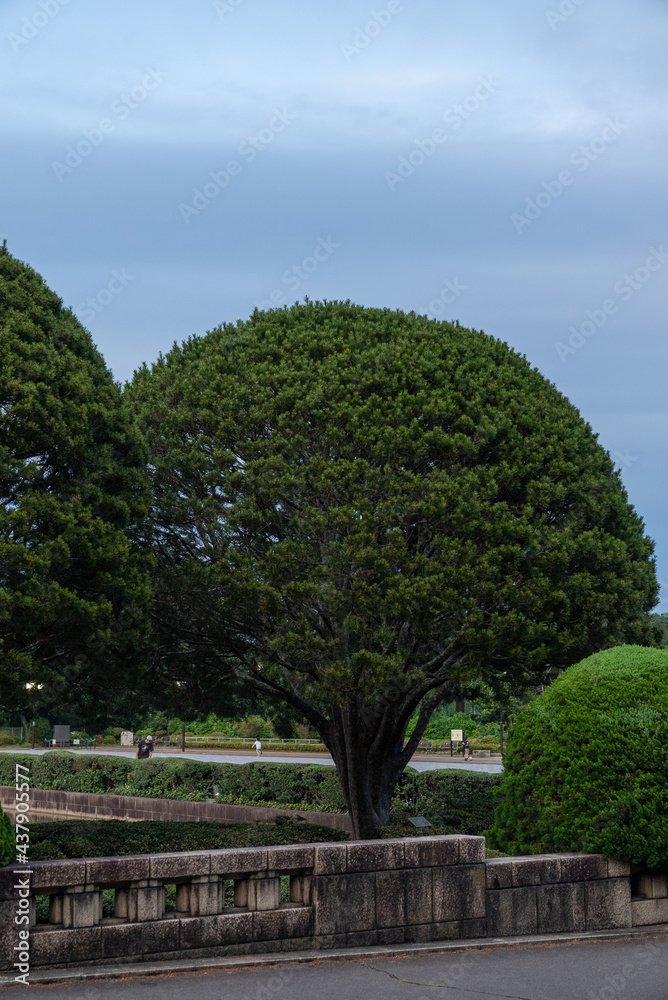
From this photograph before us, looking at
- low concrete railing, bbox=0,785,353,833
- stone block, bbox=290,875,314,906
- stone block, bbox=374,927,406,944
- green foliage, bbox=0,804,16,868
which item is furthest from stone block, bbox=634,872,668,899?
low concrete railing, bbox=0,785,353,833

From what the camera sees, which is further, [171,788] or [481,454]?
[171,788]

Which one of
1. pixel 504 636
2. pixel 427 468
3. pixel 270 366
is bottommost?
pixel 504 636

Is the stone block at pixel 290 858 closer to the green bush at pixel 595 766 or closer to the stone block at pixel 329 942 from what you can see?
the stone block at pixel 329 942

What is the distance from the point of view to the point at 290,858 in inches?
343

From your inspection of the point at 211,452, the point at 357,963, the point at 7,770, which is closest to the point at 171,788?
the point at 7,770

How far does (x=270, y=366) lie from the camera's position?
58.0ft

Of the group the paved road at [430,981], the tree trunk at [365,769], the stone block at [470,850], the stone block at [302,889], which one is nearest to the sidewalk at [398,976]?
the paved road at [430,981]

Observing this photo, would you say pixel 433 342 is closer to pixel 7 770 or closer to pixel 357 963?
pixel 357 963

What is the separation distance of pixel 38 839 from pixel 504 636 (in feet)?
24.9

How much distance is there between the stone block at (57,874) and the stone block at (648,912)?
17.8ft

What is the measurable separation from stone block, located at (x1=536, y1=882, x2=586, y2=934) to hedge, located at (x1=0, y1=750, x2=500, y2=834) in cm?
742

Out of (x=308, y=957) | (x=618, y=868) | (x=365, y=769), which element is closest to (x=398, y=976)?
(x=308, y=957)

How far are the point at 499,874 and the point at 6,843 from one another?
4.36 metres

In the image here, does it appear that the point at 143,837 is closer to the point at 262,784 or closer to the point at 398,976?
the point at 398,976
